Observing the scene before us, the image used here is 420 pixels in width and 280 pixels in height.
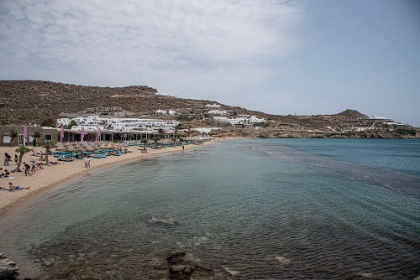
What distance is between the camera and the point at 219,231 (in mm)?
9570

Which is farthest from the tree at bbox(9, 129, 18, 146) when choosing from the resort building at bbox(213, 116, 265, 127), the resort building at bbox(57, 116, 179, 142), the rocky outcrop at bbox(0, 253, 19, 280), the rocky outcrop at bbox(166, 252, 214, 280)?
the resort building at bbox(213, 116, 265, 127)

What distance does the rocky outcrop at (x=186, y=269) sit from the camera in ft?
21.1

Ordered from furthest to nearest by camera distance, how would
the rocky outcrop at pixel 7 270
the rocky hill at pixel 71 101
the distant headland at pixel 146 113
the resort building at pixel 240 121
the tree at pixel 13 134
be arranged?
the resort building at pixel 240 121, the distant headland at pixel 146 113, the rocky hill at pixel 71 101, the tree at pixel 13 134, the rocky outcrop at pixel 7 270

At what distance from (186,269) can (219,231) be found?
10.2 feet

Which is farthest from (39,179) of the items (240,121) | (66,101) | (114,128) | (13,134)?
(240,121)

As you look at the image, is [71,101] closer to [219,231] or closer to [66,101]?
[66,101]

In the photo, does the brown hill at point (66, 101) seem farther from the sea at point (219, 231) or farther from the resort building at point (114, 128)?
the sea at point (219, 231)

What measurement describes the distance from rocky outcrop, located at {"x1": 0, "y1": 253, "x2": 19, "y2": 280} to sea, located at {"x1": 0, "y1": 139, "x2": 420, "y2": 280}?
371mm

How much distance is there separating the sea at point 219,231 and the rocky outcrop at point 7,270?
1.22 ft

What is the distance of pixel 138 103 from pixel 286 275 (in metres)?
110

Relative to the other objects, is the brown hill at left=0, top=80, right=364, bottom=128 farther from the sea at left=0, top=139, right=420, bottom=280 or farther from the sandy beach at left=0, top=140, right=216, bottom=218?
the sea at left=0, top=139, right=420, bottom=280

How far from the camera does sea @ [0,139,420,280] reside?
7.01 metres

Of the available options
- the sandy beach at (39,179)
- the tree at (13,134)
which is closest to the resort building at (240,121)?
the tree at (13,134)

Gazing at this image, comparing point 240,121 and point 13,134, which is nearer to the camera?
point 13,134
